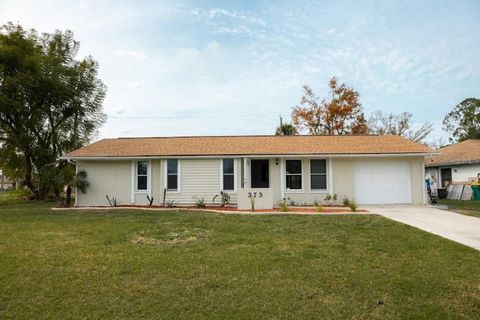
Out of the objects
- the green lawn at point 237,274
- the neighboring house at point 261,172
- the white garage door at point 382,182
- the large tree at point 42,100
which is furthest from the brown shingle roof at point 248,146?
the green lawn at point 237,274

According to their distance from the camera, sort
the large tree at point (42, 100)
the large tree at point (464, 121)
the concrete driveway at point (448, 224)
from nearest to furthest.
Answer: the concrete driveway at point (448, 224)
the large tree at point (42, 100)
the large tree at point (464, 121)

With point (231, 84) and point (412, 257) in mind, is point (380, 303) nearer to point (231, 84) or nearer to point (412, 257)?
point (412, 257)

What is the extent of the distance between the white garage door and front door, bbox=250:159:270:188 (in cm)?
421

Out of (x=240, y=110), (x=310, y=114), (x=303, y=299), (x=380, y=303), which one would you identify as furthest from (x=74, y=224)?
(x=310, y=114)

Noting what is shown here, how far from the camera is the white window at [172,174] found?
16016 mm

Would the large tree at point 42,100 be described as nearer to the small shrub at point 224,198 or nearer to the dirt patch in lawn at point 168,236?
the small shrub at point 224,198

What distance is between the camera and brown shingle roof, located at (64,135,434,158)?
620 inches

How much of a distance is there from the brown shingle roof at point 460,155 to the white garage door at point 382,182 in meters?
6.98

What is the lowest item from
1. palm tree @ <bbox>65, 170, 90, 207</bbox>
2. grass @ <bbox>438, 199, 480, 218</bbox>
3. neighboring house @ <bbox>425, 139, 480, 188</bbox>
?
grass @ <bbox>438, 199, 480, 218</bbox>

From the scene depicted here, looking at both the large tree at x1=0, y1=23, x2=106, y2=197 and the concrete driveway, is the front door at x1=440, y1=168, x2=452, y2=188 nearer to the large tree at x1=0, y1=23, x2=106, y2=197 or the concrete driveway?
the concrete driveway

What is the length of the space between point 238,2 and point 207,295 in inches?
490

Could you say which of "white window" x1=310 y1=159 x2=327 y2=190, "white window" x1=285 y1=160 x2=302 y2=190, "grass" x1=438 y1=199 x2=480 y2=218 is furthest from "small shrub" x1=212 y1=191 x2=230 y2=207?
"grass" x1=438 y1=199 x2=480 y2=218

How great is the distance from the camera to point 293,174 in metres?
15.9

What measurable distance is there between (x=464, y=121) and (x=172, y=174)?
132 ft
